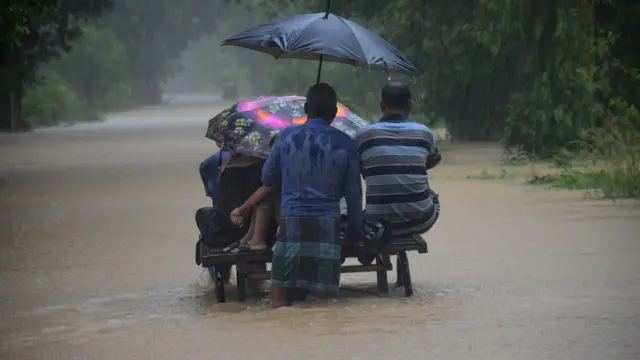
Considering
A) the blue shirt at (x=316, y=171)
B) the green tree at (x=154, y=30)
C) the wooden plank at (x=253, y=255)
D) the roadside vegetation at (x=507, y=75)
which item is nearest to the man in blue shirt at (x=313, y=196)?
the blue shirt at (x=316, y=171)

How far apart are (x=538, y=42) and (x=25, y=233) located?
29.0ft

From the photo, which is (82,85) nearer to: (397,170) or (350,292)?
(350,292)

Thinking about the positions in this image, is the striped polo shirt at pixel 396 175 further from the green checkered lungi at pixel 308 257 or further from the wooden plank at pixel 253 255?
the green checkered lungi at pixel 308 257

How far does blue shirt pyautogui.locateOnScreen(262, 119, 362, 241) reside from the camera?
901 cm

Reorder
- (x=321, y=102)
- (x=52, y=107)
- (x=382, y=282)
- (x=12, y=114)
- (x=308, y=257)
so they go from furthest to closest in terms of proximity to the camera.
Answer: (x=52, y=107), (x=12, y=114), (x=382, y=282), (x=321, y=102), (x=308, y=257)

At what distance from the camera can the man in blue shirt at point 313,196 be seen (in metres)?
8.97

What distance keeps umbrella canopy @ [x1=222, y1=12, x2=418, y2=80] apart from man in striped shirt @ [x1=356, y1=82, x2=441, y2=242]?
0.78 ft

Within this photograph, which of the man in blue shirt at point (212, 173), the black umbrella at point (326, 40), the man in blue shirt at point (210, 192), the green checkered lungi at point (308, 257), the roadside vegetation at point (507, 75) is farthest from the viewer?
the roadside vegetation at point (507, 75)

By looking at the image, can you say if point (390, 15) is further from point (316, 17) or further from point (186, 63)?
point (186, 63)

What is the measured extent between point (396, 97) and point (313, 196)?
0.97m

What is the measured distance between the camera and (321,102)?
914cm

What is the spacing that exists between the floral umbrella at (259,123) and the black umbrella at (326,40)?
40 cm

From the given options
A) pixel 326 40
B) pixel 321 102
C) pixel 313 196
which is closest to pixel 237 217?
pixel 313 196

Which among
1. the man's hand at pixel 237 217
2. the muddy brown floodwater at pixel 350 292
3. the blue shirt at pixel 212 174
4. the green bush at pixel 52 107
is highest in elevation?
the blue shirt at pixel 212 174
